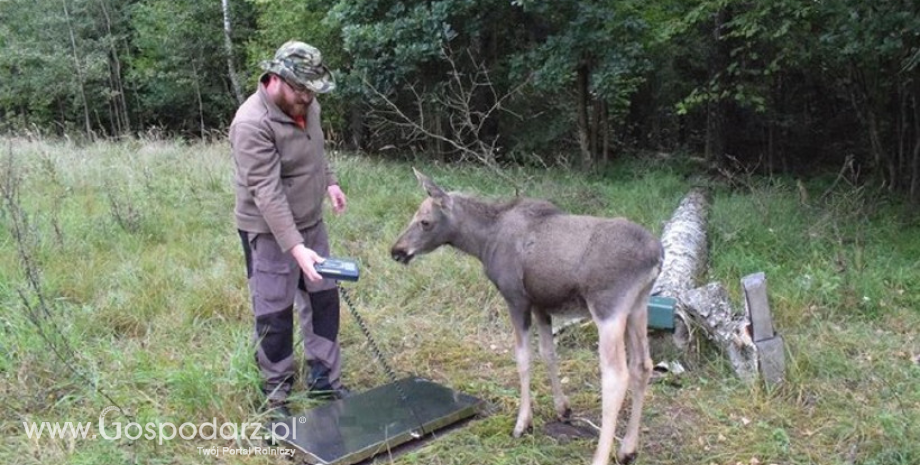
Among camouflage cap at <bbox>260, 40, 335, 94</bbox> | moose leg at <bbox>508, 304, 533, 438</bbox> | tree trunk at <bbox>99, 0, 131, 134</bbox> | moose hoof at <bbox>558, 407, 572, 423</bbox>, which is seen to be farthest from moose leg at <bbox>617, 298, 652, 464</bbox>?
tree trunk at <bbox>99, 0, 131, 134</bbox>

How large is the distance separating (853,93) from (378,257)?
356 inches

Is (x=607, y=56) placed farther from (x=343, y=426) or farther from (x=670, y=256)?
(x=343, y=426)

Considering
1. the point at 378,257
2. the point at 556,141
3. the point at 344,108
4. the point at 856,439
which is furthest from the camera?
the point at 344,108

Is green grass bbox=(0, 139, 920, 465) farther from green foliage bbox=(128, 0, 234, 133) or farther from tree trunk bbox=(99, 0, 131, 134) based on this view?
tree trunk bbox=(99, 0, 131, 134)

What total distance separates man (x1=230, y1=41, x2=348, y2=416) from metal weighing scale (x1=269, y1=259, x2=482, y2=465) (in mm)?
229

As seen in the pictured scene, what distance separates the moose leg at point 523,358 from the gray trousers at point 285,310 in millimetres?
1297

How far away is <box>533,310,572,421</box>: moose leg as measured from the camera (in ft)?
13.3

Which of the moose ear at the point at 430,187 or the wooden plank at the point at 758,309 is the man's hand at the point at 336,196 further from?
the wooden plank at the point at 758,309

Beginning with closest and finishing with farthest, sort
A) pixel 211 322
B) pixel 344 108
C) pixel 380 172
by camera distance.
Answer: pixel 211 322 < pixel 380 172 < pixel 344 108

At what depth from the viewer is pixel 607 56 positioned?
1156 cm

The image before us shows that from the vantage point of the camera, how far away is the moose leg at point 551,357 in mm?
4039

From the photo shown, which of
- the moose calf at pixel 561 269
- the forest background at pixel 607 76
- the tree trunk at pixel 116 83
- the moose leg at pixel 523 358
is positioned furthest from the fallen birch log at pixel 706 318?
the tree trunk at pixel 116 83

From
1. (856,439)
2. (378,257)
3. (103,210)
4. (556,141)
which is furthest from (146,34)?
(856,439)

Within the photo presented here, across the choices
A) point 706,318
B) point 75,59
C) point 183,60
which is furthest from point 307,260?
point 75,59
